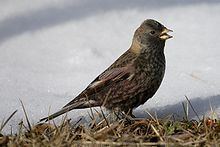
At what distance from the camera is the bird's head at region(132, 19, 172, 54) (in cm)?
676

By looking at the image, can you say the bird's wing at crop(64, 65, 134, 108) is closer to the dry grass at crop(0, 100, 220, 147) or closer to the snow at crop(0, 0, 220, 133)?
the snow at crop(0, 0, 220, 133)

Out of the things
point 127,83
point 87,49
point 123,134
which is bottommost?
point 123,134

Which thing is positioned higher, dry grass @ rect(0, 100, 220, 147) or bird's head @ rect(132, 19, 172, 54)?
bird's head @ rect(132, 19, 172, 54)

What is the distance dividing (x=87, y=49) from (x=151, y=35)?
1.13 meters

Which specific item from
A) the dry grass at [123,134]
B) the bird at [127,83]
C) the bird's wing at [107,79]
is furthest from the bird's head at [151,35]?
the dry grass at [123,134]

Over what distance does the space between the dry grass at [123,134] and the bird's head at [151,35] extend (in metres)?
1.75

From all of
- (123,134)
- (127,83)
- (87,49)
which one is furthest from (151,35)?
(123,134)

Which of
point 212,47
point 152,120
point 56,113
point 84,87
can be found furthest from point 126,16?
point 152,120

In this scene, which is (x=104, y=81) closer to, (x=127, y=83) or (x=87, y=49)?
(x=127, y=83)

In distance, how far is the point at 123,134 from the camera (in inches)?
182

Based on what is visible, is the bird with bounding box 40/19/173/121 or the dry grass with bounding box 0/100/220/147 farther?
the bird with bounding box 40/19/173/121

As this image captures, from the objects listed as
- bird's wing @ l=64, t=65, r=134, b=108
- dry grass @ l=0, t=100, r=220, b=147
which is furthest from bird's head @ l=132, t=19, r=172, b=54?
dry grass @ l=0, t=100, r=220, b=147

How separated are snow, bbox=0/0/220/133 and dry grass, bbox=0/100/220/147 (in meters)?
0.84

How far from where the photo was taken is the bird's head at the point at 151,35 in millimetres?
6758
